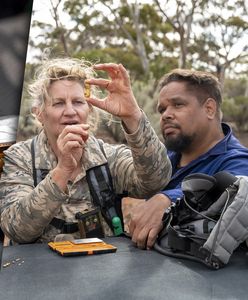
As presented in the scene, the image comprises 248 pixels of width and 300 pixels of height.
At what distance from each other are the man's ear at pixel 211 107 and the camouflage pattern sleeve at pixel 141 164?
2.12ft

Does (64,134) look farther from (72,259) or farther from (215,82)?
(215,82)

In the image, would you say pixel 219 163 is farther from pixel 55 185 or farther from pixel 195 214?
pixel 55 185

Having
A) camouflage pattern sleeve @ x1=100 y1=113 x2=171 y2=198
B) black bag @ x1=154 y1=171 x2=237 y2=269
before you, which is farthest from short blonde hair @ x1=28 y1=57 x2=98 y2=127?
black bag @ x1=154 y1=171 x2=237 y2=269

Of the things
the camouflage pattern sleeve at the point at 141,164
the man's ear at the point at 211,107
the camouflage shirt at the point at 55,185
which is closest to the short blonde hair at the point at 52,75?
the camouflage shirt at the point at 55,185

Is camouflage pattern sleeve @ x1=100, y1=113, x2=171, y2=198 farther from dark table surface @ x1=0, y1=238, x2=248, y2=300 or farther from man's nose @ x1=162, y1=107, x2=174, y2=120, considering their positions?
man's nose @ x1=162, y1=107, x2=174, y2=120

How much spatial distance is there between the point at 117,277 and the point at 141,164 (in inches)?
16.5

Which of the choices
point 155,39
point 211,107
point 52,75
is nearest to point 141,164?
point 52,75

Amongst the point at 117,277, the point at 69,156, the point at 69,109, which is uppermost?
the point at 69,109

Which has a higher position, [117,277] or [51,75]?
[51,75]

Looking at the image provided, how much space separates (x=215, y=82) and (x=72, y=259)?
4.18 feet

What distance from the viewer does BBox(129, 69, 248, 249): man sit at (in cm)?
184

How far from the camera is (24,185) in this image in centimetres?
146

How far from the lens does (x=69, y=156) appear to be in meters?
1.29

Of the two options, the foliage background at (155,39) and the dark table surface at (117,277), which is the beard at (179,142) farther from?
the foliage background at (155,39)
